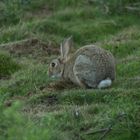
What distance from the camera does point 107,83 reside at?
9922 mm

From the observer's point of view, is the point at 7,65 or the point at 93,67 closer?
the point at 93,67

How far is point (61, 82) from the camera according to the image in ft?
34.1

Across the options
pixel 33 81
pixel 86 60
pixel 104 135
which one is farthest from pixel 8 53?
pixel 104 135

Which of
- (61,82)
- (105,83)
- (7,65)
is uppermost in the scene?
(105,83)

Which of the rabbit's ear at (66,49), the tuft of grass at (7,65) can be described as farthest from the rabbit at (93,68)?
the tuft of grass at (7,65)

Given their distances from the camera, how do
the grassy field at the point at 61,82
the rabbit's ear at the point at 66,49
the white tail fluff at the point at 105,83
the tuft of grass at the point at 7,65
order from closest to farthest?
the grassy field at the point at 61,82 < the white tail fluff at the point at 105,83 < the rabbit's ear at the point at 66,49 < the tuft of grass at the point at 7,65

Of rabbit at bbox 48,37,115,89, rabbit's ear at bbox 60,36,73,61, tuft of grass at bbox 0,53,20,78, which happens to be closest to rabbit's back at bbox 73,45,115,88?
rabbit at bbox 48,37,115,89

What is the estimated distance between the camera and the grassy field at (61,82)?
7535 mm

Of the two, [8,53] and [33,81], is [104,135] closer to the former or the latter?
[33,81]

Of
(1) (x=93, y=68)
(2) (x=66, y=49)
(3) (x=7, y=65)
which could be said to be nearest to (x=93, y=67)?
(1) (x=93, y=68)

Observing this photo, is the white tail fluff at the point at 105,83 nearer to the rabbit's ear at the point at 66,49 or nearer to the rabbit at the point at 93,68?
the rabbit at the point at 93,68

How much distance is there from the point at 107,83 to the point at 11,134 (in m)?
4.31

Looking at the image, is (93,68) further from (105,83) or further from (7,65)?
(7,65)

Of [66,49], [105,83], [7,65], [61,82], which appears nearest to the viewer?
[105,83]
